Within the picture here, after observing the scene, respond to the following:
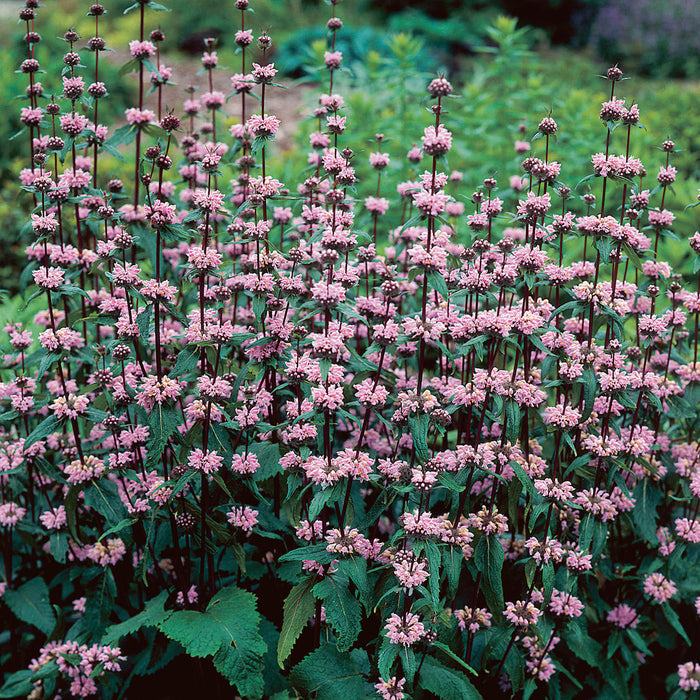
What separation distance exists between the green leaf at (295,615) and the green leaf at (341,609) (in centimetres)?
7

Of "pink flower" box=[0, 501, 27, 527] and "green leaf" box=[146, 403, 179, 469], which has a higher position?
"green leaf" box=[146, 403, 179, 469]

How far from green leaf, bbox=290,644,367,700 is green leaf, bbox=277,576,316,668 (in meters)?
0.14

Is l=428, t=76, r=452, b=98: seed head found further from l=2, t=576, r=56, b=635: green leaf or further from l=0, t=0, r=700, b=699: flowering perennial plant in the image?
l=2, t=576, r=56, b=635: green leaf

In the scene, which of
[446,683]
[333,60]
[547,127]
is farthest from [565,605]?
[333,60]

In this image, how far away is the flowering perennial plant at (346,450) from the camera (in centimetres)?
211

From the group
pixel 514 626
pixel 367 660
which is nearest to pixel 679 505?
pixel 514 626

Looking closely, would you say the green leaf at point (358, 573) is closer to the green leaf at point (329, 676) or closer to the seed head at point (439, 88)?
the green leaf at point (329, 676)

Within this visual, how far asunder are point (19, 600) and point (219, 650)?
39.8 inches

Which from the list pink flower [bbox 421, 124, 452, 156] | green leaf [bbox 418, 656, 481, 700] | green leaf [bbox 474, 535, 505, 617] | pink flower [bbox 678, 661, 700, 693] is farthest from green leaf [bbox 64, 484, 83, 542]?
pink flower [bbox 678, 661, 700, 693]

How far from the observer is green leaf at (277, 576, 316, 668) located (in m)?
2.10

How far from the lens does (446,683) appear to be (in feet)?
7.08

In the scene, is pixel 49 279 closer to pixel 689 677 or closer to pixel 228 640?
pixel 228 640

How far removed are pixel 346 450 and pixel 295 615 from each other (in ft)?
1.72

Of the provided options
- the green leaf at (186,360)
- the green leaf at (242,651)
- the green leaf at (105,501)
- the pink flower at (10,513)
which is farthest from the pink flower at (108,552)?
the green leaf at (186,360)
